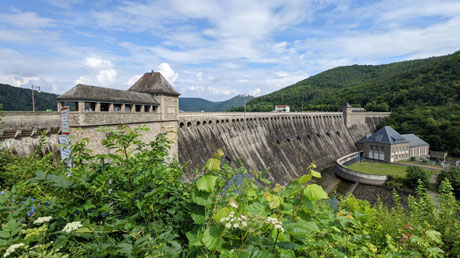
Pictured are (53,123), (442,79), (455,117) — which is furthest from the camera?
(442,79)

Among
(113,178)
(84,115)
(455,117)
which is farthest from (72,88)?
(455,117)

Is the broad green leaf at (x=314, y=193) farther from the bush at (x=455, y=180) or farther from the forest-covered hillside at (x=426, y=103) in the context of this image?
the forest-covered hillside at (x=426, y=103)

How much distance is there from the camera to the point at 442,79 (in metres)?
102

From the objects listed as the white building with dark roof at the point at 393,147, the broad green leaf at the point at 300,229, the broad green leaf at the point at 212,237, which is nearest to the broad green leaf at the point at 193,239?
the broad green leaf at the point at 212,237

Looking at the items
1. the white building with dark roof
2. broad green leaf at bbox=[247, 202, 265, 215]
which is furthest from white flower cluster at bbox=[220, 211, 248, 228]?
the white building with dark roof

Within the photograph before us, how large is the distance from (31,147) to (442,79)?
146614 millimetres

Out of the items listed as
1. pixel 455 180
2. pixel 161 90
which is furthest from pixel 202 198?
pixel 455 180

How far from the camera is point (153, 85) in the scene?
21.7 meters

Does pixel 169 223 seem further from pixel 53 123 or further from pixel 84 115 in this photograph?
pixel 53 123

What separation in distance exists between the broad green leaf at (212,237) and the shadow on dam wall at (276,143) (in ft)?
55.9

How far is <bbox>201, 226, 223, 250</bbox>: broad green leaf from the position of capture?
197 centimetres

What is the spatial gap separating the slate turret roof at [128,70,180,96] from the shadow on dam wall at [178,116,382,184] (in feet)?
21.4

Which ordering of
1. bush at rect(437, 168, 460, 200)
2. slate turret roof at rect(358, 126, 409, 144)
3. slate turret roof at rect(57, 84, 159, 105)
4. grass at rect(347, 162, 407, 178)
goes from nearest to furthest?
slate turret roof at rect(57, 84, 159, 105), bush at rect(437, 168, 460, 200), grass at rect(347, 162, 407, 178), slate turret roof at rect(358, 126, 409, 144)

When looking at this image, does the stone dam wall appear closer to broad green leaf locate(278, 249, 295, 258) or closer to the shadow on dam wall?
the shadow on dam wall
